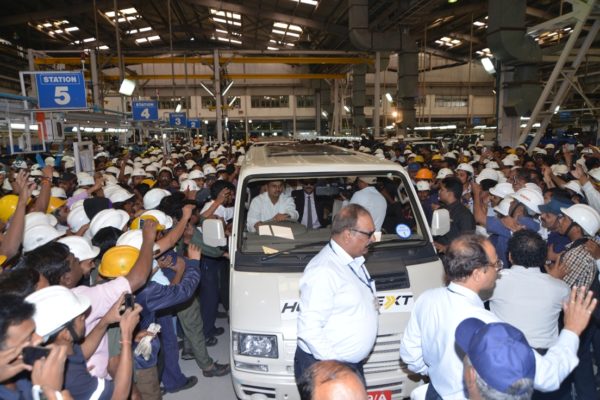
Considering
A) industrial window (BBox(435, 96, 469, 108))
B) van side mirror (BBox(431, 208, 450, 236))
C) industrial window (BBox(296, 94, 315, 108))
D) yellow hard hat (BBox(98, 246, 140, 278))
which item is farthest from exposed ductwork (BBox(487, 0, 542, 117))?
industrial window (BBox(435, 96, 469, 108))

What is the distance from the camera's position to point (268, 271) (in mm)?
3197

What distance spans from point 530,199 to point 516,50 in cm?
848

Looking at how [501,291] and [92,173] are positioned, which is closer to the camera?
[501,291]

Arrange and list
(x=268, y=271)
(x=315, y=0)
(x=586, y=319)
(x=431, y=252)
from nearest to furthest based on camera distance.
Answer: (x=586, y=319) → (x=268, y=271) → (x=431, y=252) → (x=315, y=0)

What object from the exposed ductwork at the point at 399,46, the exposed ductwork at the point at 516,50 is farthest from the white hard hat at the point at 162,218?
the exposed ductwork at the point at 399,46

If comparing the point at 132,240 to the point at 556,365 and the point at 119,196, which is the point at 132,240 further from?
the point at 556,365

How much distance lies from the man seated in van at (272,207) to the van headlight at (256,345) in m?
1.44

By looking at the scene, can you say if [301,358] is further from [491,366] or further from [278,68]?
[278,68]

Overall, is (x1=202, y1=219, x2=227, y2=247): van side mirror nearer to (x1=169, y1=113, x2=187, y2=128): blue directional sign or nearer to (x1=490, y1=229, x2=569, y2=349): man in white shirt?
(x1=490, y1=229, x2=569, y2=349): man in white shirt

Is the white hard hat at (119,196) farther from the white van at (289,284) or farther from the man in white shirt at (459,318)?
the man in white shirt at (459,318)

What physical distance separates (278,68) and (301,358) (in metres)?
38.0

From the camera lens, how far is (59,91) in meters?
6.88

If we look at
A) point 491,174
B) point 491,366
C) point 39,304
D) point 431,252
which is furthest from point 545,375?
point 491,174

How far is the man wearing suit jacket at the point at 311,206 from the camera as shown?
14.3ft
